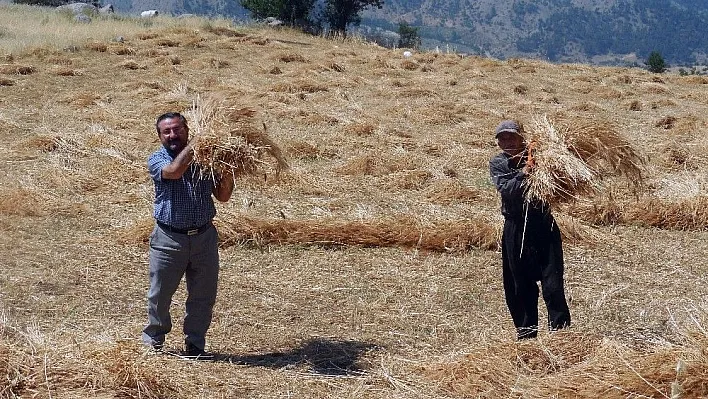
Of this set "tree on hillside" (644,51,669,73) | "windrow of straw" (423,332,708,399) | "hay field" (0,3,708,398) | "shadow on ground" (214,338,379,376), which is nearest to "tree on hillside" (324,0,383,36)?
"tree on hillside" (644,51,669,73)

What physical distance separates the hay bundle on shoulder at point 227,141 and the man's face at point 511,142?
1264 millimetres

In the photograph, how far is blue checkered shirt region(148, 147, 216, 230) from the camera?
14.0ft

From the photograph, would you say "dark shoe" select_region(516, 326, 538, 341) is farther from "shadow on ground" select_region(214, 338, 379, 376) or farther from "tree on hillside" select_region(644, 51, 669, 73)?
"tree on hillside" select_region(644, 51, 669, 73)

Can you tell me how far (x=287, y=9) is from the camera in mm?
27266

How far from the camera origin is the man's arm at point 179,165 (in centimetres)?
417

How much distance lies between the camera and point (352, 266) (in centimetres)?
641

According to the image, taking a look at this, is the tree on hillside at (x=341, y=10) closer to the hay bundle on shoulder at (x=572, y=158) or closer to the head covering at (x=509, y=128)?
the hay bundle on shoulder at (x=572, y=158)

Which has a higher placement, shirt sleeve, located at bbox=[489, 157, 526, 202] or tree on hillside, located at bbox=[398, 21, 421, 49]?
tree on hillside, located at bbox=[398, 21, 421, 49]

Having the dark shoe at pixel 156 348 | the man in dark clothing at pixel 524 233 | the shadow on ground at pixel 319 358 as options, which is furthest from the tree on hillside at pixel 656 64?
the dark shoe at pixel 156 348

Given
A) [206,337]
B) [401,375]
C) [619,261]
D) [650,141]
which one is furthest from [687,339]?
[650,141]

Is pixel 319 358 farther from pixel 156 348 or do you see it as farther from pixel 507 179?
pixel 507 179

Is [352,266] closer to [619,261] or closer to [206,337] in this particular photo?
[206,337]

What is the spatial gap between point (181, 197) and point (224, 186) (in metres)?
0.23

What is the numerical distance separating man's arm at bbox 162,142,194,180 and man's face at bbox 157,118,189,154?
0.12 m
